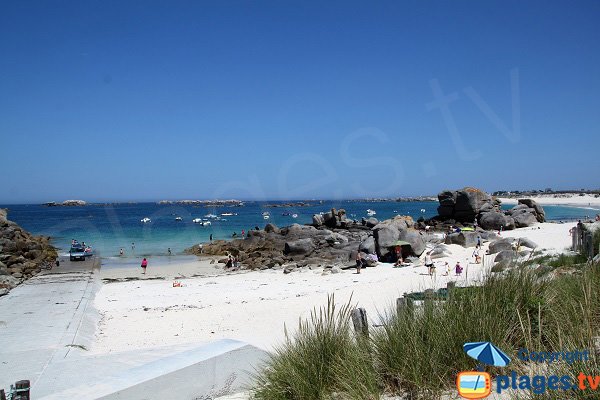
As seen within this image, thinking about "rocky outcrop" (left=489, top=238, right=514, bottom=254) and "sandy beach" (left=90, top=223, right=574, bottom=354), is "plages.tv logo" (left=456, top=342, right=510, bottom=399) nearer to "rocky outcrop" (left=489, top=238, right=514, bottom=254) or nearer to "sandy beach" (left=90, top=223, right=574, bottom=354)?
"sandy beach" (left=90, top=223, right=574, bottom=354)

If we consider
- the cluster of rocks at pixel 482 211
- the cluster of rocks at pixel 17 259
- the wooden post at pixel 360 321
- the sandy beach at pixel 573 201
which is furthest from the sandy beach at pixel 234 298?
the sandy beach at pixel 573 201

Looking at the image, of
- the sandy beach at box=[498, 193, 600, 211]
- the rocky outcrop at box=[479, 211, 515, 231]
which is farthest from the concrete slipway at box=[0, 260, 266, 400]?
the sandy beach at box=[498, 193, 600, 211]

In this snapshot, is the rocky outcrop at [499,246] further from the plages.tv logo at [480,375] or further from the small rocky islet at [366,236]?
the plages.tv logo at [480,375]

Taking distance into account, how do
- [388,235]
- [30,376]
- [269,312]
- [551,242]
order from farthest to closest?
[388,235]
[551,242]
[269,312]
[30,376]

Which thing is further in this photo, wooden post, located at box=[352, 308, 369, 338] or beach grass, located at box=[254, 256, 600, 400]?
wooden post, located at box=[352, 308, 369, 338]

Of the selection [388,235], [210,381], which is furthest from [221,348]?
[388,235]

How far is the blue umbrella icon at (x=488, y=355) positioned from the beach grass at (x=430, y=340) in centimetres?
69

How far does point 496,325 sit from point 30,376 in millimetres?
7966

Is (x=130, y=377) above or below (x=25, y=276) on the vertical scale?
above

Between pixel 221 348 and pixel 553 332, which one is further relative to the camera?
pixel 221 348

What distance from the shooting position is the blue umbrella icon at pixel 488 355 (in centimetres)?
363

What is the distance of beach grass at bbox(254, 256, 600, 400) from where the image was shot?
14.7ft

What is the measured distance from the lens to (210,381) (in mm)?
6617

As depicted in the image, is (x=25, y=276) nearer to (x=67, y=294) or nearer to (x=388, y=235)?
(x=67, y=294)
